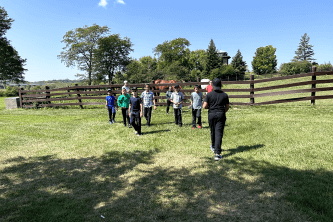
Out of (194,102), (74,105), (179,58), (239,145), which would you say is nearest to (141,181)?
(239,145)

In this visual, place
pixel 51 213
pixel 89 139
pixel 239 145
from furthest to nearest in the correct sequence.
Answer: pixel 89 139, pixel 239 145, pixel 51 213

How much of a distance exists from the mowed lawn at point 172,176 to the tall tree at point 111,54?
4285 cm

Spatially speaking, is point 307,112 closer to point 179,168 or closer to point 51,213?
point 179,168

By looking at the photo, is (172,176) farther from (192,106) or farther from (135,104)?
(192,106)

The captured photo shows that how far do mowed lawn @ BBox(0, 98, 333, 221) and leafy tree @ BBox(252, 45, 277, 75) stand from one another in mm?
78224

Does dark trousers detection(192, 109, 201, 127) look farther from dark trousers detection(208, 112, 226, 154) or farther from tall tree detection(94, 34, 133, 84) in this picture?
tall tree detection(94, 34, 133, 84)

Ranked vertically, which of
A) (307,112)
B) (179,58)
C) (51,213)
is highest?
(179,58)

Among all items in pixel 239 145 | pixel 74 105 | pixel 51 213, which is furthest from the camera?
pixel 74 105

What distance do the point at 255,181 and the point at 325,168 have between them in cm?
162

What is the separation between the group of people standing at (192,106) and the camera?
5168 millimetres

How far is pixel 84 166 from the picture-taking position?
17.0 feet

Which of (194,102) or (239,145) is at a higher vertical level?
(194,102)

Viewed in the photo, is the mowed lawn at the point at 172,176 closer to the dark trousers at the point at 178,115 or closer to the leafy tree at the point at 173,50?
the dark trousers at the point at 178,115

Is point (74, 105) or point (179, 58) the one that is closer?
point (74, 105)
